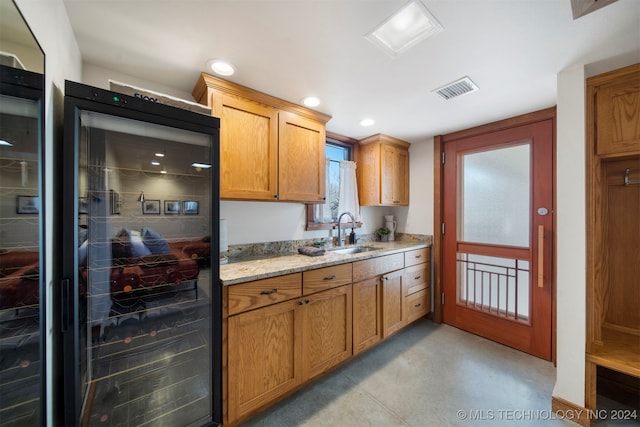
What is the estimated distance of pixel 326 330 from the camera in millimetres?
1855

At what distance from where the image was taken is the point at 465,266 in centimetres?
274

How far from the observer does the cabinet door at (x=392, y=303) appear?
2.30 metres

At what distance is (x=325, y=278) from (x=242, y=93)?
4.85 feet

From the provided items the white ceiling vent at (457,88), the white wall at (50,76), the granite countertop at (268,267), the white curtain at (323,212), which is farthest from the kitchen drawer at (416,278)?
the white wall at (50,76)

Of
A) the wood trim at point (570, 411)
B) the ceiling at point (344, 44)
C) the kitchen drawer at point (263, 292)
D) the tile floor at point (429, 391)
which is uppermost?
the ceiling at point (344, 44)

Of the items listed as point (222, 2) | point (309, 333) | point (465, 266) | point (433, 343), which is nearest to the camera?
point (222, 2)

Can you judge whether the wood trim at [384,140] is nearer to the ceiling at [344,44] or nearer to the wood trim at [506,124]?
the wood trim at [506,124]

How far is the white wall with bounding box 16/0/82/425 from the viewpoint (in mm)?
857

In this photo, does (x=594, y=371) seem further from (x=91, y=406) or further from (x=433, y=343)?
(x=91, y=406)

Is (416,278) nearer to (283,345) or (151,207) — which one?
(283,345)

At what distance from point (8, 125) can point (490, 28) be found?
1.96 metres

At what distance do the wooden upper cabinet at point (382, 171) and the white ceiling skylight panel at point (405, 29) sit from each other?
148 centimetres

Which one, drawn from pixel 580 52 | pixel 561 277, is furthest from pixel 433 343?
pixel 580 52

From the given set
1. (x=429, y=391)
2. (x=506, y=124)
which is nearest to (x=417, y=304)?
(x=429, y=391)
